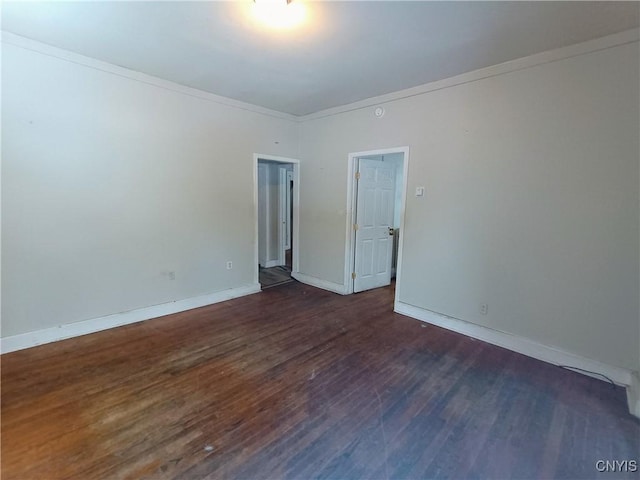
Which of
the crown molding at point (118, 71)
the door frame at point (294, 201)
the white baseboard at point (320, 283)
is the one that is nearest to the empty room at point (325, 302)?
the crown molding at point (118, 71)

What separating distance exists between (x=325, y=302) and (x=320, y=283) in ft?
2.33

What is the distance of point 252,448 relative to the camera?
1743mm

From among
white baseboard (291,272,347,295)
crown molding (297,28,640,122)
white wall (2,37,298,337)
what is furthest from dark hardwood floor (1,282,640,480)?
crown molding (297,28,640,122)

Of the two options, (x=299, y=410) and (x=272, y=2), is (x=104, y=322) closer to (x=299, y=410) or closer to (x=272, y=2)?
(x=299, y=410)

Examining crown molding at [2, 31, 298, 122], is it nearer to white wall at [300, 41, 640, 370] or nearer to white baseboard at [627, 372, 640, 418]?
white wall at [300, 41, 640, 370]

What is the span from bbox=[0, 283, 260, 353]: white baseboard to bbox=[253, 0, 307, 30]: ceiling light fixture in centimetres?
320

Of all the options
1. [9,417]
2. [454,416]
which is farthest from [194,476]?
[454,416]

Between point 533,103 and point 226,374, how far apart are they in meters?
3.62

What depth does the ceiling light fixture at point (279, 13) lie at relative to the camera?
6.51 feet

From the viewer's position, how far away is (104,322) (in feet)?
10.5

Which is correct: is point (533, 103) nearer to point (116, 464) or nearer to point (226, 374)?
point (226, 374)

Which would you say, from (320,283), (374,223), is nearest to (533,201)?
(374,223)

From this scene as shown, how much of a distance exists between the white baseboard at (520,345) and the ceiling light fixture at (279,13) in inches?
125

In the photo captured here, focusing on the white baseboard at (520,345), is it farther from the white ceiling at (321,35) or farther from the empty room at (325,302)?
the white ceiling at (321,35)
